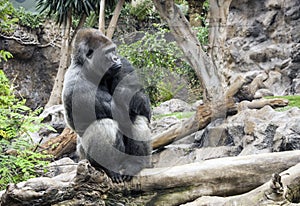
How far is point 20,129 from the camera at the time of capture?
4.10m

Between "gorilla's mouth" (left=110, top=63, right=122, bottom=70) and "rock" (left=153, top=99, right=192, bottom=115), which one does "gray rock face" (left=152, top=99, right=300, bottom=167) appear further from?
"gorilla's mouth" (left=110, top=63, right=122, bottom=70)

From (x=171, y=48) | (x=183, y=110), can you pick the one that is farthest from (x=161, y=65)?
(x=183, y=110)

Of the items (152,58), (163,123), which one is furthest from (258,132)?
(152,58)

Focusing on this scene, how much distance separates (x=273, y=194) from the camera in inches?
84.7

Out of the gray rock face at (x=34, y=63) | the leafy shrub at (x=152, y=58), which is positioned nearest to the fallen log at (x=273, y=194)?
the leafy shrub at (x=152, y=58)

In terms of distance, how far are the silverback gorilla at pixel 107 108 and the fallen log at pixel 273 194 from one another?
2.54ft

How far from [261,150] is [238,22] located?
7256 millimetres

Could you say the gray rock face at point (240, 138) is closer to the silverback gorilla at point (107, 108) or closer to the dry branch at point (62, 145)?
the dry branch at point (62, 145)

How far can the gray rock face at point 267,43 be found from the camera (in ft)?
32.2

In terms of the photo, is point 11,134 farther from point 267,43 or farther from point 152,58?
point 267,43

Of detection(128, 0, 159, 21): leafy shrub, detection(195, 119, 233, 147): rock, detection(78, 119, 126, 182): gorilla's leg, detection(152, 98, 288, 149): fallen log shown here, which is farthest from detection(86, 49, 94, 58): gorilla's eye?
detection(128, 0, 159, 21): leafy shrub

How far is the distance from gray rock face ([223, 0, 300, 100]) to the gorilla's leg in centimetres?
683

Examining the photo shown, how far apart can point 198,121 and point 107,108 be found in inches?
128

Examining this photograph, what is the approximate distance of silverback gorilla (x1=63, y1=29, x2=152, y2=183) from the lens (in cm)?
308
